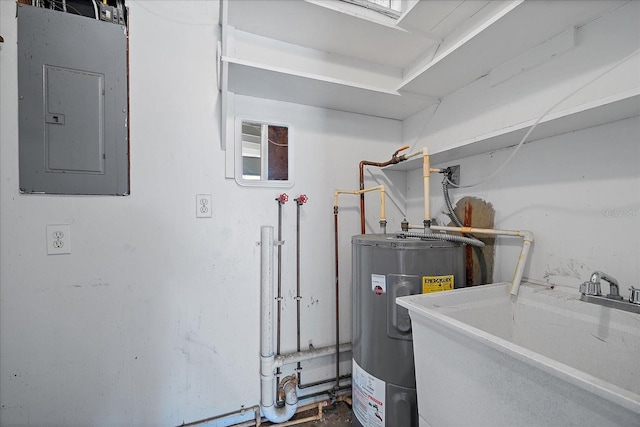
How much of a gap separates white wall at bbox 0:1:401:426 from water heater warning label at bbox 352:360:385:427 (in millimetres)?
410

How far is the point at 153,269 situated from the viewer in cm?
124

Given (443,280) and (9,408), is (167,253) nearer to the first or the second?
(9,408)

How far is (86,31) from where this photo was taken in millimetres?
1128

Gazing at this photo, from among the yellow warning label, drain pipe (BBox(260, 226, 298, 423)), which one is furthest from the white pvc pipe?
the yellow warning label

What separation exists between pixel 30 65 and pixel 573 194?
2218 millimetres

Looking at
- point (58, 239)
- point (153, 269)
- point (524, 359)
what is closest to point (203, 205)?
point (153, 269)

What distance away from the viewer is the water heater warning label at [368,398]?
108cm

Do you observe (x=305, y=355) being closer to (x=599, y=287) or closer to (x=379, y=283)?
(x=379, y=283)

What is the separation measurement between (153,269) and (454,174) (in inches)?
64.6

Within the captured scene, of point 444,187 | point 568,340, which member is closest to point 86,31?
point 444,187

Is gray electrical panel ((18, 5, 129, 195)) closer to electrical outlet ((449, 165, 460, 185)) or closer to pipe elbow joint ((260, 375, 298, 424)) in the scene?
pipe elbow joint ((260, 375, 298, 424))

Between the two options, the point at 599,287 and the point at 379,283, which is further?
the point at 379,283

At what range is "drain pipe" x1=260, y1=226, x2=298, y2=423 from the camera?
→ 1.36 metres

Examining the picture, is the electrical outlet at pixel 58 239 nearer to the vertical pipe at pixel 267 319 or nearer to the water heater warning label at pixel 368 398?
the vertical pipe at pixel 267 319
